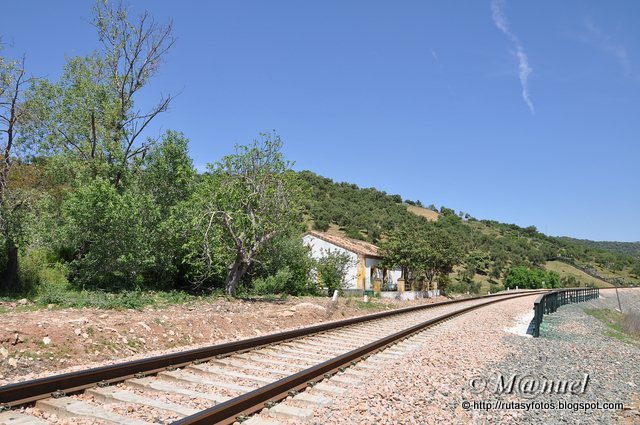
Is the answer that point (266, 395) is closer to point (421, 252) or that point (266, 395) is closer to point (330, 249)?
point (421, 252)

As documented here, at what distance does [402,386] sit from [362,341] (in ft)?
14.9

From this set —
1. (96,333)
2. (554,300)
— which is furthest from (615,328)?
(96,333)

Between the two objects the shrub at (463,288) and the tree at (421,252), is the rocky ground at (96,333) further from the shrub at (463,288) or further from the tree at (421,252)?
the shrub at (463,288)

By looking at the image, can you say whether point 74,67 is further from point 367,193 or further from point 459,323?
point 367,193

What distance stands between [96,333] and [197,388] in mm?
3992

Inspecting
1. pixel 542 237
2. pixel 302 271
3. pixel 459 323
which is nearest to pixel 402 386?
pixel 459 323

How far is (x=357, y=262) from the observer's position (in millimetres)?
36781

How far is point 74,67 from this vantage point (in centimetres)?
2462

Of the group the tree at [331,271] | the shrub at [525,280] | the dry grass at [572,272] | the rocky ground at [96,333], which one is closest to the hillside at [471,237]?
the dry grass at [572,272]

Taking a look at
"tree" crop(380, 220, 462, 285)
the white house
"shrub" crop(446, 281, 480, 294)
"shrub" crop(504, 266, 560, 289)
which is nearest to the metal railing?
"tree" crop(380, 220, 462, 285)

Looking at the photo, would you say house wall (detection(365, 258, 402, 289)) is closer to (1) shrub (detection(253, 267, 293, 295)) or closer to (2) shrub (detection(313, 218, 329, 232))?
(1) shrub (detection(253, 267, 293, 295))

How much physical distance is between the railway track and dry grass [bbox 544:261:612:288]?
3926 inches

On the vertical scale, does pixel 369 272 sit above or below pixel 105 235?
below

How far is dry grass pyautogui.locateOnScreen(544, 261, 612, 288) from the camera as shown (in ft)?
311
